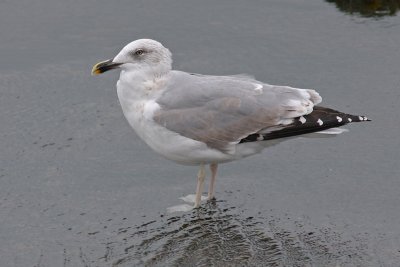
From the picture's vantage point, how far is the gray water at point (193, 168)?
582 centimetres

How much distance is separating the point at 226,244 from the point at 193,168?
129 centimetres

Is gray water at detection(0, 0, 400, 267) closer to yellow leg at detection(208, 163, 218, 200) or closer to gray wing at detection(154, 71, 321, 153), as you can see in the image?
yellow leg at detection(208, 163, 218, 200)

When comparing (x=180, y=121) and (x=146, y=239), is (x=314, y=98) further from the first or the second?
(x=146, y=239)

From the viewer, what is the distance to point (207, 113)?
20.5 feet

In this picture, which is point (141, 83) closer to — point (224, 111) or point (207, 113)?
point (207, 113)

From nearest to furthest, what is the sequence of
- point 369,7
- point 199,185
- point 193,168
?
point 199,185 < point 193,168 < point 369,7

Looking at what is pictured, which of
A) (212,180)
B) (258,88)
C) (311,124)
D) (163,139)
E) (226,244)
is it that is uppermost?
(258,88)

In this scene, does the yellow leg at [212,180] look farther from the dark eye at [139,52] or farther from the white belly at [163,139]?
the dark eye at [139,52]

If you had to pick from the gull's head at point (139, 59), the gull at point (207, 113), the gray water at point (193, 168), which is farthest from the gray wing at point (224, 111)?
the gray water at point (193, 168)

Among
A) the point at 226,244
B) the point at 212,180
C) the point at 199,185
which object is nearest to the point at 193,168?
the point at 212,180

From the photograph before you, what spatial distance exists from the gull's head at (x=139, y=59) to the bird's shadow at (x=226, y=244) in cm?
111

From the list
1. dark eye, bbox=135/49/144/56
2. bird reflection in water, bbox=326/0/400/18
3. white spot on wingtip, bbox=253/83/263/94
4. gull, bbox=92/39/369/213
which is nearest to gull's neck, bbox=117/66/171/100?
gull, bbox=92/39/369/213

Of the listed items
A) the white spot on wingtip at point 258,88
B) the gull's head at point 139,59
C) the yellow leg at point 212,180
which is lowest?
the yellow leg at point 212,180

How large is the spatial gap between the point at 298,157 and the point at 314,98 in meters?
0.72
